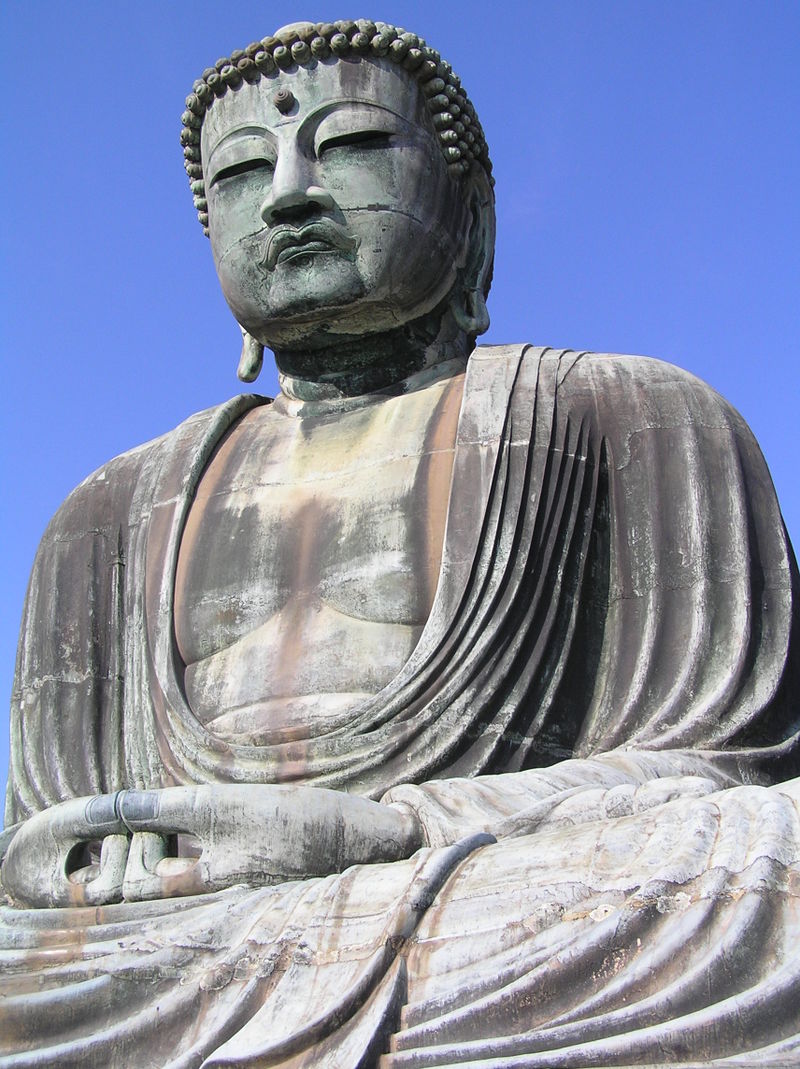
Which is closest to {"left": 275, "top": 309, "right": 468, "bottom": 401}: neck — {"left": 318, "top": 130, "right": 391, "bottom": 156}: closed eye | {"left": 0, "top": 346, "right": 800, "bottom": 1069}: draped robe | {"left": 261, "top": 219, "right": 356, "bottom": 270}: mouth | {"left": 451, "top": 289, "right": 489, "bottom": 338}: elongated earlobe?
{"left": 451, "top": 289, "right": 489, "bottom": 338}: elongated earlobe

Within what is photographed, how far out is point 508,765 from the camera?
8.05 metres

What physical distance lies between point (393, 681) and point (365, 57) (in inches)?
128

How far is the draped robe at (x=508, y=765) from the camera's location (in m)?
5.78

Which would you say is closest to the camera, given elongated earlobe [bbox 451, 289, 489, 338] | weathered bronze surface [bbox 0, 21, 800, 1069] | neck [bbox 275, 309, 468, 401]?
weathered bronze surface [bbox 0, 21, 800, 1069]

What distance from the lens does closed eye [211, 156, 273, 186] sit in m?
9.35

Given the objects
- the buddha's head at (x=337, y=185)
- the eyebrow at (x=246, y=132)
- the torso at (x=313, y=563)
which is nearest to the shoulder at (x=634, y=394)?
the torso at (x=313, y=563)

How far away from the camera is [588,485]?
880 cm

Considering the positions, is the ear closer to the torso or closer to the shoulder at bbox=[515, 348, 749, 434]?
the torso

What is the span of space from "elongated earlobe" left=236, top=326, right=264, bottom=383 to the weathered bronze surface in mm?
30

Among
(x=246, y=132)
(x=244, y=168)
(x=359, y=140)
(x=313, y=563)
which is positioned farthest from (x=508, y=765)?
(x=246, y=132)

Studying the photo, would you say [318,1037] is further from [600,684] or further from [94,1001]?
[600,684]

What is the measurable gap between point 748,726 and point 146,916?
274cm

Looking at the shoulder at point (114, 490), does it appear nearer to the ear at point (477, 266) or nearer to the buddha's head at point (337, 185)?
the buddha's head at point (337, 185)

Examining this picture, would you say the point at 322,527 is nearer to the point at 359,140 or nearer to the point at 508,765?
the point at 508,765
